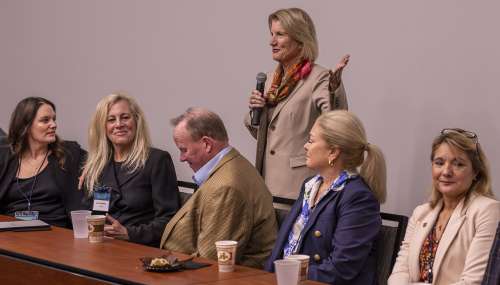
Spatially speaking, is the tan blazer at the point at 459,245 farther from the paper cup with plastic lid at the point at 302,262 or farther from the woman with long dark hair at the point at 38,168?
the woman with long dark hair at the point at 38,168

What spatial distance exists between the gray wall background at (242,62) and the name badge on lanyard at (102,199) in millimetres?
1369

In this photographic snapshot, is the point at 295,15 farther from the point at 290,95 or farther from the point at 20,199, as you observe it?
the point at 20,199

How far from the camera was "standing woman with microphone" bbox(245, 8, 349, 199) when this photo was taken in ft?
13.5

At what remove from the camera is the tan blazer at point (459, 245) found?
3035 millimetres

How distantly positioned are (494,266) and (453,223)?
0.36 m

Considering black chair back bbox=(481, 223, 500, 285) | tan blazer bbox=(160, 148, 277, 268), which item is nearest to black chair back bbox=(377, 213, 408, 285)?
tan blazer bbox=(160, 148, 277, 268)

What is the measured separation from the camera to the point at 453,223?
3.17m

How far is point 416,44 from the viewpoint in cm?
445

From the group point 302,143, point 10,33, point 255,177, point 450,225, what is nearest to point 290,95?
point 302,143

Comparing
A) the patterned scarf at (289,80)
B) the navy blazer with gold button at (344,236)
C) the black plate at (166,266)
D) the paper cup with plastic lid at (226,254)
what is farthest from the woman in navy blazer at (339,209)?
the patterned scarf at (289,80)

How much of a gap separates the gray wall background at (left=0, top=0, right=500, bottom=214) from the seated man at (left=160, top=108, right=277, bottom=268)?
3.90 feet

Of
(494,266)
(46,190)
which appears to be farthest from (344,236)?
(46,190)

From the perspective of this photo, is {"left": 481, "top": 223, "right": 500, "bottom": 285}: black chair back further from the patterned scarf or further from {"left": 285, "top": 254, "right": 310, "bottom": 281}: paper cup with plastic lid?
the patterned scarf

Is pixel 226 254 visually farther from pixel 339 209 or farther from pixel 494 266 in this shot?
pixel 494 266
